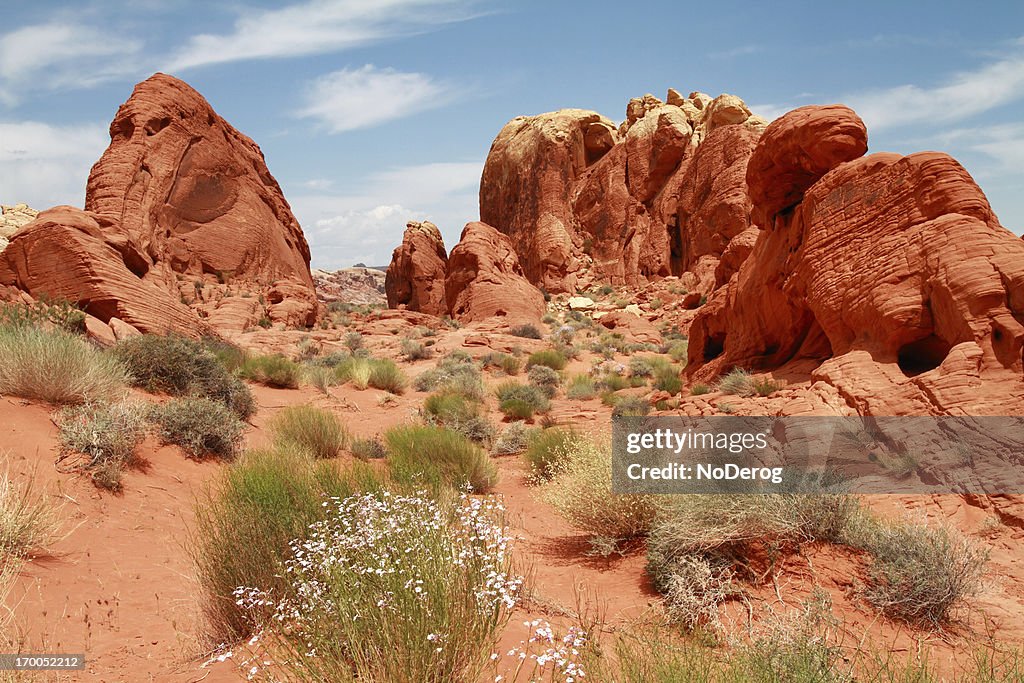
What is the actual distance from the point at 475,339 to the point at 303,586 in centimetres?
1971

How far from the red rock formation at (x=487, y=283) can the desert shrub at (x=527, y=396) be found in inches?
503

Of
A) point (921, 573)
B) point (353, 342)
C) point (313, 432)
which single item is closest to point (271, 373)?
point (313, 432)

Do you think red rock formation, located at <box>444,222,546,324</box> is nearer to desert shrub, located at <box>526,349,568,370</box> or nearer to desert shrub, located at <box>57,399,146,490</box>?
desert shrub, located at <box>526,349,568,370</box>

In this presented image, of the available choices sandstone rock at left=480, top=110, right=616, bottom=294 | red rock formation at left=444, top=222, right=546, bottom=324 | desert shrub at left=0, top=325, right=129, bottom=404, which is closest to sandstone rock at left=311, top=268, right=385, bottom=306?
sandstone rock at left=480, top=110, right=616, bottom=294

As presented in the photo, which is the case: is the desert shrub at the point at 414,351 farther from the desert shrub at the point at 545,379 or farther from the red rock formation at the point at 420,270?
the red rock formation at the point at 420,270

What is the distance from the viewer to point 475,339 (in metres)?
22.3

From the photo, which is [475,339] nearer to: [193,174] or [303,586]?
[193,174]

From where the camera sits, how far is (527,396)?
13.4 metres

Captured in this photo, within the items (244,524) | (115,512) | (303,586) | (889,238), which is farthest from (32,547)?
(889,238)

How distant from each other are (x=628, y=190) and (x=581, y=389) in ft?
93.6

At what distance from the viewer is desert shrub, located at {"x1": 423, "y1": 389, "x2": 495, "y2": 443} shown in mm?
10750

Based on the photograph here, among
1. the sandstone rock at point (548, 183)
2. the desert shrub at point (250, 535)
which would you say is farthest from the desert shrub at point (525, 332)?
the desert shrub at point (250, 535)

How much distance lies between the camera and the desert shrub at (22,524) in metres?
4.11

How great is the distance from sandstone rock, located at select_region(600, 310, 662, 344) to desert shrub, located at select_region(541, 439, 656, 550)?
1962cm
